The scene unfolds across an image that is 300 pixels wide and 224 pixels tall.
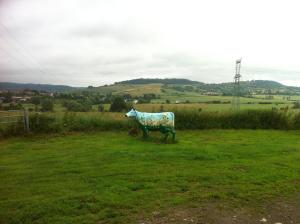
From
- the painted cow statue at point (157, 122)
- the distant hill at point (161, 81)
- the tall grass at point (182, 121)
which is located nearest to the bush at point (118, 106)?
the tall grass at point (182, 121)

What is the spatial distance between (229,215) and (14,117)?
13.0m

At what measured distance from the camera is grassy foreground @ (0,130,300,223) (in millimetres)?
Answer: 5730

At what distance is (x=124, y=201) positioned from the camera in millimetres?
6094

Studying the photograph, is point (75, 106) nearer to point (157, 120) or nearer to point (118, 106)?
point (118, 106)

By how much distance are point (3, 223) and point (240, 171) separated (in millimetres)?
6131

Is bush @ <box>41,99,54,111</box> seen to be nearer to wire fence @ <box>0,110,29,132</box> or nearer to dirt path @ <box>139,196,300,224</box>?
wire fence @ <box>0,110,29,132</box>

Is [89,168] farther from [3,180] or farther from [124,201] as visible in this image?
[124,201]

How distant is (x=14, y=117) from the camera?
15.6 metres

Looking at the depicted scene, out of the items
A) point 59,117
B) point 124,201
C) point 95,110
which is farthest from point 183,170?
point 95,110

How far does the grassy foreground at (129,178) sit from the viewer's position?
18.8ft

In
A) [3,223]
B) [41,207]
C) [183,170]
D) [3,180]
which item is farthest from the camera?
[183,170]

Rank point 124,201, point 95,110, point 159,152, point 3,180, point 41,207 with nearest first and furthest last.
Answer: point 41,207 < point 124,201 < point 3,180 < point 159,152 < point 95,110

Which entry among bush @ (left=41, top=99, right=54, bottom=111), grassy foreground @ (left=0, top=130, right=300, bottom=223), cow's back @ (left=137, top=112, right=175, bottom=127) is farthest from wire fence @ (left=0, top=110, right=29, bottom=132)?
cow's back @ (left=137, top=112, right=175, bottom=127)

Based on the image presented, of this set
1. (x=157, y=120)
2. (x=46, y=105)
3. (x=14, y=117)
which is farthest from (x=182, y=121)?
(x=14, y=117)
